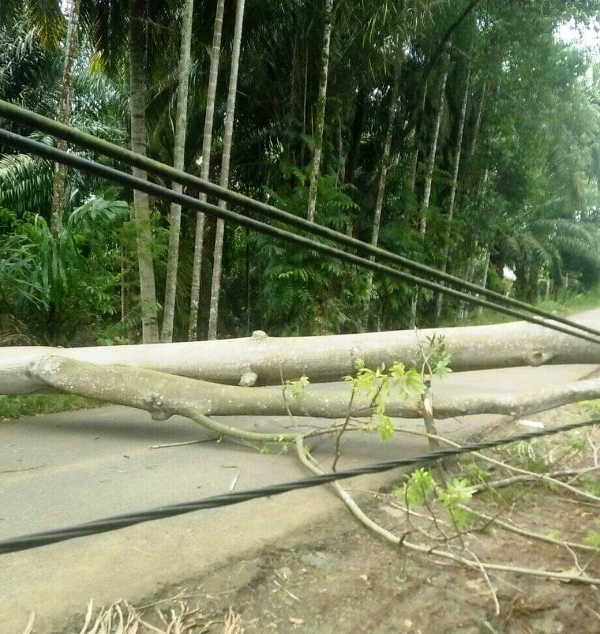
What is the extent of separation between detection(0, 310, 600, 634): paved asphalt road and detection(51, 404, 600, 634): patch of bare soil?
6.4 inches

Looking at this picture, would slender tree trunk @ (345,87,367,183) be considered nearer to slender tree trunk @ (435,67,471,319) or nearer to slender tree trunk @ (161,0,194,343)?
slender tree trunk @ (435,67,471,319)

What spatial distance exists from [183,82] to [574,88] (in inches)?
392

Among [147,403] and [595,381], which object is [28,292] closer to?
[147,403]

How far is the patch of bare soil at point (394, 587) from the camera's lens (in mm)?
2318

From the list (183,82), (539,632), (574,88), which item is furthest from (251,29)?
(539,632)

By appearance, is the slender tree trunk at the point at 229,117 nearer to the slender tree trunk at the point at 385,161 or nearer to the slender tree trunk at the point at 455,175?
the slender tree trunk at the point at 385,161

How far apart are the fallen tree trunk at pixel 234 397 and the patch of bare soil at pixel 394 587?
0.92 metres

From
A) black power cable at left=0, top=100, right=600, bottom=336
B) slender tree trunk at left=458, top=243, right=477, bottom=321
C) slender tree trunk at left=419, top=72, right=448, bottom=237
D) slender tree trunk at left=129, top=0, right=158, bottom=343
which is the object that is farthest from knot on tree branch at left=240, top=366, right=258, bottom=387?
slender tree trunk at left=458, top=243, right=477, bottom=321

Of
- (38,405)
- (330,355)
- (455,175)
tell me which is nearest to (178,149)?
(38,405)

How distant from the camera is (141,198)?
319 inches

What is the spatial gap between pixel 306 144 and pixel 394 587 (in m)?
8.87

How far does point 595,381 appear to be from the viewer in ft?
14.9

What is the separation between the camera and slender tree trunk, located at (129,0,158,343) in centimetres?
775

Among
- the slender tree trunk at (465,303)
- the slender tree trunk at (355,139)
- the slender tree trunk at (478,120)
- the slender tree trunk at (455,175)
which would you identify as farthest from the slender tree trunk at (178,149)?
the slender tree trunk at (465,303)
